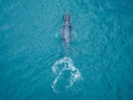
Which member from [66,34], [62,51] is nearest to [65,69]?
[62,51]

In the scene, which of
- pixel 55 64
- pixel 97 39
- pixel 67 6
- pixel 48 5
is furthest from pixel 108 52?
pixel 48 5

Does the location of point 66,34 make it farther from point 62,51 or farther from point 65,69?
point 65,69

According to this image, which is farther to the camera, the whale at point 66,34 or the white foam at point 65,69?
the whale at point 66,34

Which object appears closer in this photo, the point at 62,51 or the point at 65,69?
the point at 65,69

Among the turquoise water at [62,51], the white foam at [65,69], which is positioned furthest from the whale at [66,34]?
the white foam at [65,69]

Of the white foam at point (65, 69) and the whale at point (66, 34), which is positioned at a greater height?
the whale at point (66, 34)

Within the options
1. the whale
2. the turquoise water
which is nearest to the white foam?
the turquoise water

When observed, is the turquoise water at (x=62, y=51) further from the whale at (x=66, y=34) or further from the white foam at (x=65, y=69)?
the whale at (x=66, y=34)
